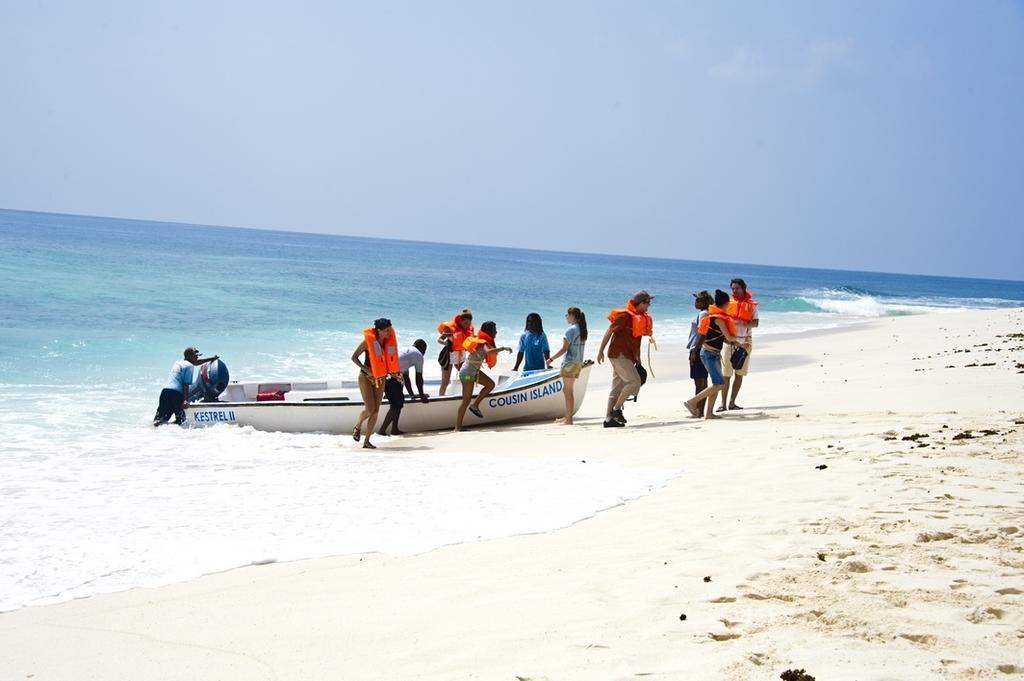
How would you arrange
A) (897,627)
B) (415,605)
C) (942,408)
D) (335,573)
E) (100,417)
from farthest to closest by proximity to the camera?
(100,417)
(942,408)
(335,573)
(415,605)
(897,627)

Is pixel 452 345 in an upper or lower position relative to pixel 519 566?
upper

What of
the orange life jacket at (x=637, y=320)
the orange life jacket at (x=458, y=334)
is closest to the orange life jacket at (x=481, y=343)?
the orange life jacket at (x=458, y=334)

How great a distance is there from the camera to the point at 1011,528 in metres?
5.77

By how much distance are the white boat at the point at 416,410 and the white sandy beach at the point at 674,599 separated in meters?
4.82

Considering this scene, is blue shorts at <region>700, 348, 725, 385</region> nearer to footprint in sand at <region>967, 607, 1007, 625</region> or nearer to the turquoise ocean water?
the turquoise ocean water

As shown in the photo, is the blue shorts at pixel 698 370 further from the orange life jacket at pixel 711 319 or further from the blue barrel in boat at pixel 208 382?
the blue barrel in boat at pixel 208 382

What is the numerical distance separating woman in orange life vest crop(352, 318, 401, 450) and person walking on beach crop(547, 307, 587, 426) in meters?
2.33

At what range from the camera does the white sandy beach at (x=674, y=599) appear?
4141 millimetres

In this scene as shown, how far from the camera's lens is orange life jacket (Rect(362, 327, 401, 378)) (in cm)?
1189

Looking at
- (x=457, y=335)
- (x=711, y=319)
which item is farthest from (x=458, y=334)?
(x=711, y=319)

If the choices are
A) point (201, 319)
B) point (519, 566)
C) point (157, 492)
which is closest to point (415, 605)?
point (519, 566)

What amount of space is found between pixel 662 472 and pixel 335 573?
151 inches

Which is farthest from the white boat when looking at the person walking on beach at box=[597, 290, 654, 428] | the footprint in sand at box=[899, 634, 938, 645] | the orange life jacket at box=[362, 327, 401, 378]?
the footprint in sand at box=[899, 634, 938, 645]

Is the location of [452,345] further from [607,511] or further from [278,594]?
[278,594]
